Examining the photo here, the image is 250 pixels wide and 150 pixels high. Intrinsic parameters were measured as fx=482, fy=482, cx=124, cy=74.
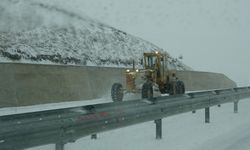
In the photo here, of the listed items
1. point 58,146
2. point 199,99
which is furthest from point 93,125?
point 199,99

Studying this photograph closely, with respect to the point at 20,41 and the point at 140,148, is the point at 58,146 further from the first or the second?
the point at 20,41

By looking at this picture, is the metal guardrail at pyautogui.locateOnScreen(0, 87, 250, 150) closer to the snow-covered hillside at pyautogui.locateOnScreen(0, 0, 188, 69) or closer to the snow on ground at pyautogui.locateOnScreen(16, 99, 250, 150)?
the snow on ground at pyautogui.locateOnScreen(16, 99, 250, 150)

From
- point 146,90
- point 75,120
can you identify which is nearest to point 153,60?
point 146,90

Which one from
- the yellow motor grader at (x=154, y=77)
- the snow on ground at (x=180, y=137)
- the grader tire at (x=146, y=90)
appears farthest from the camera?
the yellow motor grader at (x=154, y=77)

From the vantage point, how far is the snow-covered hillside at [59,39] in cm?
2823

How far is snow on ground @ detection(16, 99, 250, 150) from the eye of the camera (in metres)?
9.41

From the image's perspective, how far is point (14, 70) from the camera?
17.9 m

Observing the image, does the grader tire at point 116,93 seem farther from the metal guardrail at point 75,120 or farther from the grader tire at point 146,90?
the metal guardrail at point 75,120

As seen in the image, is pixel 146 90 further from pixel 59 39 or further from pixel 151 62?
pixel 59 39

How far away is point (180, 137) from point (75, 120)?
13.4ft

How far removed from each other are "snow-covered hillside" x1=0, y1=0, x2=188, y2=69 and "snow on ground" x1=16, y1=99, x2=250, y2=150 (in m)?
14.3

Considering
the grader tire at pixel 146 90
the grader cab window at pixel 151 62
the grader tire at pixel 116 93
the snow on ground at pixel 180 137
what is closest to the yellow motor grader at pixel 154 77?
the grader cab window at pixel 151 62

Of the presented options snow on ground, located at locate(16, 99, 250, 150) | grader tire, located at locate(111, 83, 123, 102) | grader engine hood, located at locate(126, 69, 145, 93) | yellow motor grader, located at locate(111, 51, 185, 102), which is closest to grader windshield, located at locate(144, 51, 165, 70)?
yellow motor grader, located at locate(111, 51, 185, 102)

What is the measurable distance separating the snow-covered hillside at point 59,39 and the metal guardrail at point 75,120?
16.1 meters
